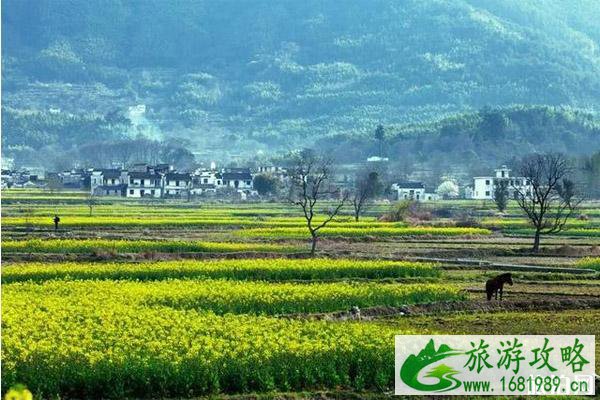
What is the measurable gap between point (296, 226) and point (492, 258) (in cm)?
1729

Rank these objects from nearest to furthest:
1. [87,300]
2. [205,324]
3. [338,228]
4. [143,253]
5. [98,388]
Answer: [98,388]
[205,324]
[87,300]
[143,253]
[338,228]

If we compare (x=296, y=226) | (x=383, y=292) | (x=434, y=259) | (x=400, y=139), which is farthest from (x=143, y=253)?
(x=400, y=139)

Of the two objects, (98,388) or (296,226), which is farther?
(296,226)

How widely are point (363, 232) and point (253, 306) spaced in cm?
2962

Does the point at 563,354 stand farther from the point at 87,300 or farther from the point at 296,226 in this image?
the point at 296,226

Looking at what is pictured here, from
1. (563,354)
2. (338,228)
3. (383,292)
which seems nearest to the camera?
(563,354)

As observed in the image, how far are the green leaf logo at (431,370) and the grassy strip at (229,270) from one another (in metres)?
14.7

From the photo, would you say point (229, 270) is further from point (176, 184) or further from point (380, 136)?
point (380, 136)

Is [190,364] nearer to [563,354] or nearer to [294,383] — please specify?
[294,383]

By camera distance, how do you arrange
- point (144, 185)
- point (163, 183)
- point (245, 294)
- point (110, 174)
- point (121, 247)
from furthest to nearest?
1. point (110, 174)
2. point (163, 183)
3. point (144, 185)
4. point (121, 247)
5. point (245, 294)

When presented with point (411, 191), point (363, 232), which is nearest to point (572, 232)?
point (363, 232)

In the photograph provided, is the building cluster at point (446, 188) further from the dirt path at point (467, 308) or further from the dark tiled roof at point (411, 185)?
the dirt path at point (467, 308)

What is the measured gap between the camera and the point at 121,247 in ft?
133

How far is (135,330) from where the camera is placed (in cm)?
1817
